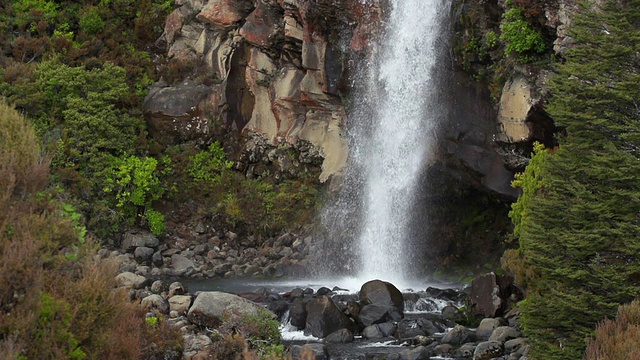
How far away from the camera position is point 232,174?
33375 mm

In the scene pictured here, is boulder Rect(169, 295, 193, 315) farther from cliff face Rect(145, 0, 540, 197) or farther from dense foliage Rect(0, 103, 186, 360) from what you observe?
cliff face Rect(145, 0, 540, 197)

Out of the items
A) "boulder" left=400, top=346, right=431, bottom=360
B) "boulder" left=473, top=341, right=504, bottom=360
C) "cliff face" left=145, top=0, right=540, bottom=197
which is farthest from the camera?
"cliff face" left=145, top=0, right=540, bottom=197

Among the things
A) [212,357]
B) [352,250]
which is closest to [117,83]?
[352,250]

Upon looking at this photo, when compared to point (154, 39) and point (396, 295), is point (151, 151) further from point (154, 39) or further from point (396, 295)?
point (396, 295)

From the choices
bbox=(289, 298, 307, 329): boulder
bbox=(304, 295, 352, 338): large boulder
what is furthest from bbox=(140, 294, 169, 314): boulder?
bbox=(304, 295, 352, 338): large boulder

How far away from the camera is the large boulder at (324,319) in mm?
19109

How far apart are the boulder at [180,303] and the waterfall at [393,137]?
829 centimetres

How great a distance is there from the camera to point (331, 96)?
3003 centimetres

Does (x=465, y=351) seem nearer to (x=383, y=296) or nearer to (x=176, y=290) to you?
(x=383, y=296)

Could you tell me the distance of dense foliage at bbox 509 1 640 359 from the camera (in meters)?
13.2

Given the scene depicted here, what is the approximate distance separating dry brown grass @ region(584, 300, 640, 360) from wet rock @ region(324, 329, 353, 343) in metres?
7.52

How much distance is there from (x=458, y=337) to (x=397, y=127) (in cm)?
1197

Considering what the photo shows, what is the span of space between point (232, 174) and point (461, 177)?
37.4 feet

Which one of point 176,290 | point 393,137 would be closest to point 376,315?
point 176,290
